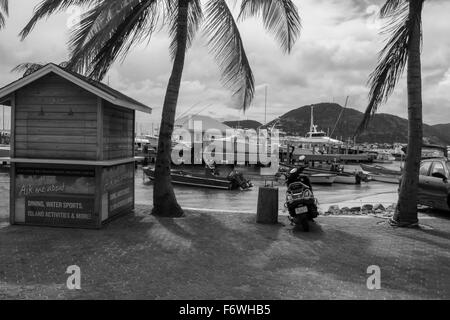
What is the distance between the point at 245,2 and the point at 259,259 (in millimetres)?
6836

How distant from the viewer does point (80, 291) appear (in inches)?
202

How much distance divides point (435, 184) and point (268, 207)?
4.53m

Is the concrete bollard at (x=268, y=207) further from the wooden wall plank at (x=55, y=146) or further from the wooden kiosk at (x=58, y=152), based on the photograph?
the wooden wall plank at (x=55, y=146)

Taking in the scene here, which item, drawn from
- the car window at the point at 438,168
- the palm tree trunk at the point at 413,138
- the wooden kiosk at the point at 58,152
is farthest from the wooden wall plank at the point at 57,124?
the car window at the point at 438,168

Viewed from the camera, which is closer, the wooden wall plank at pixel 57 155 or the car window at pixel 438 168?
the wooden wall plank at pixel 57 155

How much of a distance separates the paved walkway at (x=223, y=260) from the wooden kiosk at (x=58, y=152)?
480 millimetres

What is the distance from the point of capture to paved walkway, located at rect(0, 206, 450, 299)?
5.25 metres

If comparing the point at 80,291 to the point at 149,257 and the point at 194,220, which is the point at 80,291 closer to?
the point at 149,257

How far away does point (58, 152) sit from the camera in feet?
28.7

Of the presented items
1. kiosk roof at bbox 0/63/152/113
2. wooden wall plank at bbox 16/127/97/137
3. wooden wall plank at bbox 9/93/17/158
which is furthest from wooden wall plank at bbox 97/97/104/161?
wooden wall plank at bbox 9/93/17/158

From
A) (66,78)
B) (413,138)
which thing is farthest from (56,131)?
(413,138)

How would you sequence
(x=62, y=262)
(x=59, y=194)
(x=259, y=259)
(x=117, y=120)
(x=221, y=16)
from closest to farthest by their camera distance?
(x=62, y=262) < (x=259, y=259) < (x=59, y=194) < (x=117, y=120) < (x=221, y=16)

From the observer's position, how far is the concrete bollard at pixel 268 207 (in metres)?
9.61

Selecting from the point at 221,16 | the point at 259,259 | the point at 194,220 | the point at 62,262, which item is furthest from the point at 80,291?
the point at 221,16
